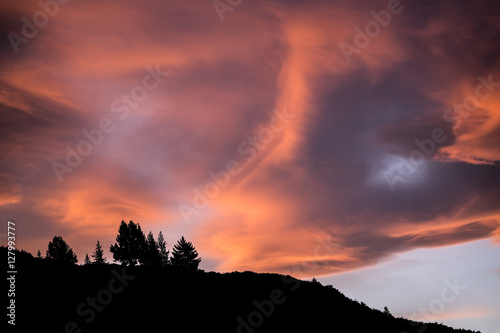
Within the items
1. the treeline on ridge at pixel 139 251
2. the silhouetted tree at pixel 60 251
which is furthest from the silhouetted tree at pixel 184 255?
the silhouetted tree at pixel 60 251

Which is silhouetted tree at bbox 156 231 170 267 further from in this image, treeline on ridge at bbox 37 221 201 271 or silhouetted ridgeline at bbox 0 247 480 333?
silhouetted ridgeline at bbox 0 247 480 333

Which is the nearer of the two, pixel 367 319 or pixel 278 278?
pixel 367 319

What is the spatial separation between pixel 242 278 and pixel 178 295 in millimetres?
9245

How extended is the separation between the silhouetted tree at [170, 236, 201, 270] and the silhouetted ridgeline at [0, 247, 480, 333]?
95.7 feet

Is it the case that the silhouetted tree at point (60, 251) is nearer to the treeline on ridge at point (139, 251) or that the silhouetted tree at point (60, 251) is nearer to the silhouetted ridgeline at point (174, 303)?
the treeline on ridge at point (139, 251)

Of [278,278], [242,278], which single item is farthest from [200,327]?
[278,278]

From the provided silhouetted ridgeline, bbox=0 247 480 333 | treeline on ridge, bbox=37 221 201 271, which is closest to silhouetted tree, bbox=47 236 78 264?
treeline on ridge, bbox=37 221 201 271

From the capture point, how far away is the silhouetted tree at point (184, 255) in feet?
220

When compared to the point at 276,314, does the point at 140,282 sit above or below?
above

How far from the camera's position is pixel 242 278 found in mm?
39188

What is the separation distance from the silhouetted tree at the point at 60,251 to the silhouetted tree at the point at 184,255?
2403 centimetres

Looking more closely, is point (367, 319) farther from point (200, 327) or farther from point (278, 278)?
point (200, 327)

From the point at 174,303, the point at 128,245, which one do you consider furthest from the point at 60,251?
the point at 174,303

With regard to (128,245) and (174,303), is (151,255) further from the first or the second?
(174,303)
